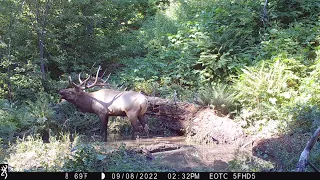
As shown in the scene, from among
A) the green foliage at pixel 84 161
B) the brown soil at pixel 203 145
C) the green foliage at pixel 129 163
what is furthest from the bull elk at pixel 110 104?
the green foliage at pixel 84 161

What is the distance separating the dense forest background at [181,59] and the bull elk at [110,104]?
2.86 ft

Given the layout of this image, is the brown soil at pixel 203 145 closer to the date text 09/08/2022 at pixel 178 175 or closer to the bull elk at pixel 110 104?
the bull elk at pixel 110 104

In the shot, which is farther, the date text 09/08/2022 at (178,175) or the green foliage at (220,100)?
the green foliage at (220,100)

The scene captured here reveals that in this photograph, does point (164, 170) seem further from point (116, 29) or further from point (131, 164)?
point (116, 29)

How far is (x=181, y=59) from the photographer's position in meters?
13.4

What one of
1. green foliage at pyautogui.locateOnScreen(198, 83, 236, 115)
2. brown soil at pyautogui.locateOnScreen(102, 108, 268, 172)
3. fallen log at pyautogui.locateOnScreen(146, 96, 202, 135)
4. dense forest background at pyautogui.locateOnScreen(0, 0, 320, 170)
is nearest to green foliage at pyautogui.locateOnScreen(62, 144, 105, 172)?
brown soil at pyautogui.locateOnScreen(102, 108, 268, 172)

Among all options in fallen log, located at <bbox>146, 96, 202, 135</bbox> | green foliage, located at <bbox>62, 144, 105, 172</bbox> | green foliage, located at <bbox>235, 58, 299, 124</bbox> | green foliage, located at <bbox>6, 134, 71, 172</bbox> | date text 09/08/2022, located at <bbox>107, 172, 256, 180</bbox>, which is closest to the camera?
date text 09/08/2022, located at <bbox>107, 172, 256, 180</bbox>

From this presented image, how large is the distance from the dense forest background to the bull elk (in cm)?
87

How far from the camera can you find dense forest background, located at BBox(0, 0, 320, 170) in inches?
383

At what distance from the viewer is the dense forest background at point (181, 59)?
383 inches

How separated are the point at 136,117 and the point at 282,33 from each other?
6044 millimetres

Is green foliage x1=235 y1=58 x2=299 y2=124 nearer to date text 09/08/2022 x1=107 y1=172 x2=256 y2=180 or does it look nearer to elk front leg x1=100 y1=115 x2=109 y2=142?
elk front leg x1=100 y1=115 x2=109 y2=142

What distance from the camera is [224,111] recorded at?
10453 mm

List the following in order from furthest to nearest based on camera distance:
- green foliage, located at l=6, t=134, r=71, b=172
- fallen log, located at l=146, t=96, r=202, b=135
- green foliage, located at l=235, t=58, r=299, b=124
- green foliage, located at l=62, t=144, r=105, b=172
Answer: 1. fallen log, located at l=146, t=96, r=202, b=135
2. green foliage, located at l=235, t=58, r=299, b=124
3. green foliage, located at l=6, t=134, r=71, b=172
4. green foliage, located at l=62, t=144, r=105, b=172
